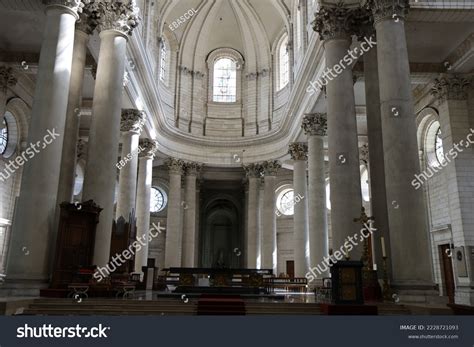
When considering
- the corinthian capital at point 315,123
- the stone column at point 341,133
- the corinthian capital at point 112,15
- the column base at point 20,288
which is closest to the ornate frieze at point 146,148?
the corinthian capital at point 315,123

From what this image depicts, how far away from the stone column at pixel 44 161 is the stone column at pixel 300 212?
15.0 metres

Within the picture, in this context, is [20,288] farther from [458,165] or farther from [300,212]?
[300,212]

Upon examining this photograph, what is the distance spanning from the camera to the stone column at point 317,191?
66.8 ft

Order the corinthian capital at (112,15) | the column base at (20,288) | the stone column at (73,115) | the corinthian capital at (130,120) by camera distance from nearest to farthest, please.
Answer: the column base at (20,288) < the stone column at (73,115) < the corinthian capital at (112,15) < the corinthian capital at (130,120)

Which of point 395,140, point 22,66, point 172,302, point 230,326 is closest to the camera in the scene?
point 230,326

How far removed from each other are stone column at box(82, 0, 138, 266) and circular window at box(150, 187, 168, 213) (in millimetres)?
19188

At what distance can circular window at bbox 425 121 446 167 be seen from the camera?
20.0 m

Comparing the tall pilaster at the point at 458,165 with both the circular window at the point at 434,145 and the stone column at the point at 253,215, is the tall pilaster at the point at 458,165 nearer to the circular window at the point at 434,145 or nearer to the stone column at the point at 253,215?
the circular window at the point at 434,145

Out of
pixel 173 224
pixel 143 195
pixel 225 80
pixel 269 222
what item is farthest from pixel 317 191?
pixel 225 80

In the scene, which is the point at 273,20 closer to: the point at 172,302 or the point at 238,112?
the point at 238,112

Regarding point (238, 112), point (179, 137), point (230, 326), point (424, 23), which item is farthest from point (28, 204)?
point (238, 112)

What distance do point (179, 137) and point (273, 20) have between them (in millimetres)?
10600

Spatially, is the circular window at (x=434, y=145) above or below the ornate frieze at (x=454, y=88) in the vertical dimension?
below

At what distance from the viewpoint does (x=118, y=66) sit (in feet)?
46.0
